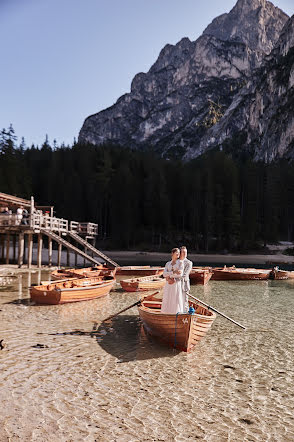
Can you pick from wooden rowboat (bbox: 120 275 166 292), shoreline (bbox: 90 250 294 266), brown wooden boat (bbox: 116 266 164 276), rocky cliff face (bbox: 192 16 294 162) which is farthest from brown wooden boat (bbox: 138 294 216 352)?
rocky cliff face (bbox: 192 16 294 162)

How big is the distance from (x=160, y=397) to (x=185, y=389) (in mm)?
654

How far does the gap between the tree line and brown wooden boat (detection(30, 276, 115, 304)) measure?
1528 inches

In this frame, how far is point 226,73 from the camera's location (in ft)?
549

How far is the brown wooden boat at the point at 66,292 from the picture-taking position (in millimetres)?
13570

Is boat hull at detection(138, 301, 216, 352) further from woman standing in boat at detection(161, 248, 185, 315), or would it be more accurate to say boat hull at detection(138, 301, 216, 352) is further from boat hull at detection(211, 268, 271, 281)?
boat hull at detection(211, 268, 271, 281)

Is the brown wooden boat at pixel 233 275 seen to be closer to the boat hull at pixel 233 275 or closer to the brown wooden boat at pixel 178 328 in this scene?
the boat hull at pixel 233 275

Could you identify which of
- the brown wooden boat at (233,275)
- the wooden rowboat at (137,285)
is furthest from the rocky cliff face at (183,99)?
the wooden rowboat at (137,285)

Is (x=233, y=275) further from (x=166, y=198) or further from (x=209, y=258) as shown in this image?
(x=166, y=198)

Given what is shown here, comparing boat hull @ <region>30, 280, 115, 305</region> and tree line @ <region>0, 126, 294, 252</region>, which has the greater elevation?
tree line @ <region>0, 126, 294, 252</region>

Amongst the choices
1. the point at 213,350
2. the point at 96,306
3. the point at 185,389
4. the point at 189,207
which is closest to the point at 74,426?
the point at 185,389

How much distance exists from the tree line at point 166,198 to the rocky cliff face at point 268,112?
108 ft

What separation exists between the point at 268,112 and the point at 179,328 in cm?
11579

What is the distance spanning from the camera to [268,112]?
10844 cm

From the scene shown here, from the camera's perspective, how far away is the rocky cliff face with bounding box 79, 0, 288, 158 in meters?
153
